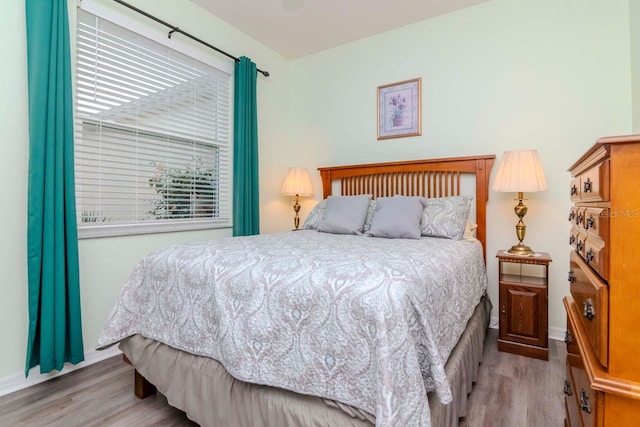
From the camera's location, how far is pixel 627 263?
76cm

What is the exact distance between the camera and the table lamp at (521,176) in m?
2.27

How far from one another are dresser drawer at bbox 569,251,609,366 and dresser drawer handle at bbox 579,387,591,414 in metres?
0.16

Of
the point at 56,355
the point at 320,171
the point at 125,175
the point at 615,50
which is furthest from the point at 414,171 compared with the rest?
the point at 56,355

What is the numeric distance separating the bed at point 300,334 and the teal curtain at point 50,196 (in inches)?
20.3

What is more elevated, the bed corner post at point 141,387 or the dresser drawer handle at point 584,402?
the dresser drawer handle at point 584,402

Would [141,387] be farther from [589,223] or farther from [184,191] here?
[589,223]

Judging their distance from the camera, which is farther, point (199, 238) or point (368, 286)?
point (199, 238)

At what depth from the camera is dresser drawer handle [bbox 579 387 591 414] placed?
0.91m

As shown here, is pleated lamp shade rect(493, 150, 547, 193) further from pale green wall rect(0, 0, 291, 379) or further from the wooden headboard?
pale green wall rect(0, 0, 291, 379)

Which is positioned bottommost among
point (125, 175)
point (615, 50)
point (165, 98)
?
point (125, 175)

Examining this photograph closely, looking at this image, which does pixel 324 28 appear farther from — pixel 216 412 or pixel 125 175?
pixel 216 412

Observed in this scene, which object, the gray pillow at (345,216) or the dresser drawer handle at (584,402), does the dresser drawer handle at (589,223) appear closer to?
the dresser drawer handle at (584,402)

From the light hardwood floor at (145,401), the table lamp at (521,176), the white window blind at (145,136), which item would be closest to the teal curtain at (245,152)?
the white window blind at (145,136)

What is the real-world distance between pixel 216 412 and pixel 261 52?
3411mm
